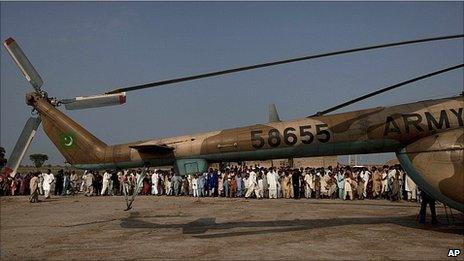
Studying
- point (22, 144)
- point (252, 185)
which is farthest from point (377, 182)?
point (22, 144)

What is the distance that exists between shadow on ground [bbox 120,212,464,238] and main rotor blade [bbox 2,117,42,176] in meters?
3.73

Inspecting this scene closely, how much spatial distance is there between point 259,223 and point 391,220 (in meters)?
4.17

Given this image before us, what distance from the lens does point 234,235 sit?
10.8 meters

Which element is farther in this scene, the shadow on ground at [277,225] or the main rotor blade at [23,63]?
the main rotor blade at [23,63]

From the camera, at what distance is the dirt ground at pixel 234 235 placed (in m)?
8.68

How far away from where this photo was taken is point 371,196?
2239 centimetres

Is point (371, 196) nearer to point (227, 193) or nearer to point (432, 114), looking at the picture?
point (227, 193)

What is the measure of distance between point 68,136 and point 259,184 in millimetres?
13386

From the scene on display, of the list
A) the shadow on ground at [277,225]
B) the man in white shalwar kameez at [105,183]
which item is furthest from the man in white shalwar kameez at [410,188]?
the man in white shalwar kameez at [105,183]

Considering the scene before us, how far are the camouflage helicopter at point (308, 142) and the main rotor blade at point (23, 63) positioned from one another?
1.3 inches

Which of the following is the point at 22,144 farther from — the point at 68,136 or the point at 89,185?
the point at 89,185

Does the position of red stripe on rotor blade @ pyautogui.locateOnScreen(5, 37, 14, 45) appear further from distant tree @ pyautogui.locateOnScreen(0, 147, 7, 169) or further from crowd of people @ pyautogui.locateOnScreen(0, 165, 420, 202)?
distant tree @ pyautogui.locateOnScreen(0, 147, 7, 169)

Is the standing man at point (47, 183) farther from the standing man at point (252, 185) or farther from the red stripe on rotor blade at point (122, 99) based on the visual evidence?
the red stripe on rotor blade at point (122, 99)

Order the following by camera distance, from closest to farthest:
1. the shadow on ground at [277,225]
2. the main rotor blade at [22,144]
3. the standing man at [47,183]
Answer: the shadow on ground at [277,225], the main rotor blade at [22,144], the standing man at [47,183]
